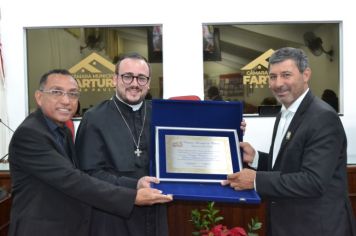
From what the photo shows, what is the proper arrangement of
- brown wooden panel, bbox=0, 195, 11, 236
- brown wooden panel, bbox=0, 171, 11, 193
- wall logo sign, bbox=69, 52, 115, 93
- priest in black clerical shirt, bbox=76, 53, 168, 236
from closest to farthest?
priest in black clerical shirt, bbox=76, 53, 168, 236 < brown wooden panel, bbox=0, 195, 11, 236 < brown wooden panel, bbox=0, 171, 11, 193 < wall logo sign, bbox=69, 52, 115, 93

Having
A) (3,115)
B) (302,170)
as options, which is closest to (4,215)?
(3,115)

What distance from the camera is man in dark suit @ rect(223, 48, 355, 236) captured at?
71.7 inches

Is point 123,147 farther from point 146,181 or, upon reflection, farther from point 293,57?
point 293,57

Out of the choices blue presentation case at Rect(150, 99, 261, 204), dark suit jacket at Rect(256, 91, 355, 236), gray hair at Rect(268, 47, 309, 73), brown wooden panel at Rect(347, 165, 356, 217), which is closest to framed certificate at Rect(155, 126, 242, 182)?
blue presentation case at Rect(150, 99, 261, 204)

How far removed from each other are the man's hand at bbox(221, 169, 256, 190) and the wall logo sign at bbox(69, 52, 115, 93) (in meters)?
3.07

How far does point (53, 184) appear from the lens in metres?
1.77

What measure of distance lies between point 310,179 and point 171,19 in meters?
3.23

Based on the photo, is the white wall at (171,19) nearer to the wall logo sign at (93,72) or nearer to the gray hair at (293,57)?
the wall logo sign at (93,72)

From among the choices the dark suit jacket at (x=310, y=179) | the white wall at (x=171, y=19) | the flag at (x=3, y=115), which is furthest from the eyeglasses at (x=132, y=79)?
the flag at (x=3, y=115)

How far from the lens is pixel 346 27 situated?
15.5 ft

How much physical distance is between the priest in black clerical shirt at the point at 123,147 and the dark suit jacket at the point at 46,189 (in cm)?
18

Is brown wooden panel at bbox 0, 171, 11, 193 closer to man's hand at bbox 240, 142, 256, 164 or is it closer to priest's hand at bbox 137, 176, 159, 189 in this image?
priest's hand at bbox 137, 176, 159, 189

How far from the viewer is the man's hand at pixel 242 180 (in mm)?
1938

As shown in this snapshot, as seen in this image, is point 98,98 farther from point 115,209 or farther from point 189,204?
point 115,209
